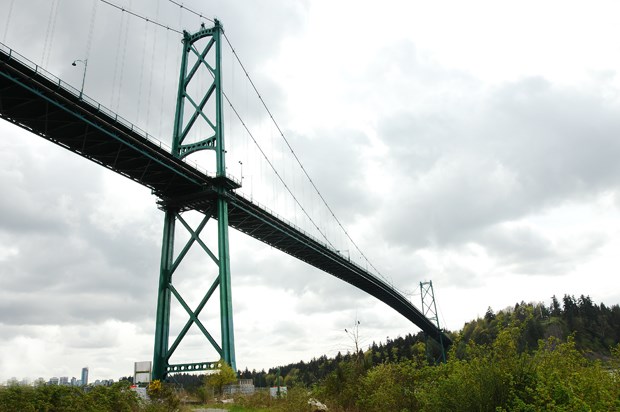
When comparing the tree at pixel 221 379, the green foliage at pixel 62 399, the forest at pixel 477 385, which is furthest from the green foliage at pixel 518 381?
the tree at pixel 221 379

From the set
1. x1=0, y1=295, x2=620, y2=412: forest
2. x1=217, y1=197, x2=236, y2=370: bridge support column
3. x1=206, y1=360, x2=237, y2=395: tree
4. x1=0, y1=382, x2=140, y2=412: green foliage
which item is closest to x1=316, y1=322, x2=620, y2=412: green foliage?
x1=0, y1=295, x2=620, y2=412: forest

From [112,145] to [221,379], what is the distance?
15.1 m

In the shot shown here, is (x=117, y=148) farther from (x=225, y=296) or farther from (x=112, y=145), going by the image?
(x=225, y=296)

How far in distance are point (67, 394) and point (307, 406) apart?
6530mm

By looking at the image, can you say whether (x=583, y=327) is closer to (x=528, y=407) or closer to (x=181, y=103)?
(x=181, y=103)

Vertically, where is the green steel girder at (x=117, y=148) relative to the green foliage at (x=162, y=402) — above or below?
above

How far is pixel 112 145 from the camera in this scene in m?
26.8

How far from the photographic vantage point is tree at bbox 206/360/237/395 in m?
24.5

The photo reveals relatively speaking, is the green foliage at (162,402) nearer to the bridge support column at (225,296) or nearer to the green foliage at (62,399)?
the green foliage at (62,399)

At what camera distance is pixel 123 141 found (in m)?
25.7

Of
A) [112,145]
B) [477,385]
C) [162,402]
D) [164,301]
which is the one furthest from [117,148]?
[477,385]

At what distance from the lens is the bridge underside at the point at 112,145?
2156 cm

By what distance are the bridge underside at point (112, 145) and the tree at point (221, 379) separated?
40.3 ft

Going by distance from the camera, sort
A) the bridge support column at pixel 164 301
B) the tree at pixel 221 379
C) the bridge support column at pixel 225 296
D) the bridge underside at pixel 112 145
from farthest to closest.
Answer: the bridge support column at pixel 164 301 < the bridge support column at pixel 225 296 < the tree at pixel 221 379 < the bridge underside at pixel 112 145
